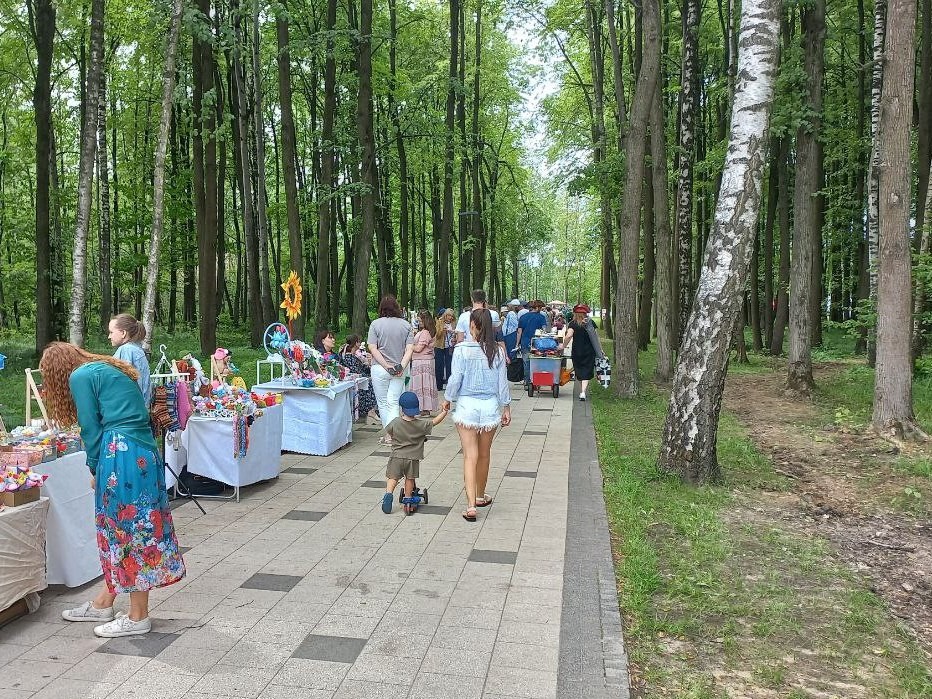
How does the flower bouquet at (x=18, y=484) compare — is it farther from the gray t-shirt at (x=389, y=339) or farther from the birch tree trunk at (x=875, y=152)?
the birch tree trunk at (x=875, y=152)

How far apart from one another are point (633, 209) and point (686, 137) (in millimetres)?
2387

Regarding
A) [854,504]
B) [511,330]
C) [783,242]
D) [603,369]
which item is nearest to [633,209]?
[603,369]

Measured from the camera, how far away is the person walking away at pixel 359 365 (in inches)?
462

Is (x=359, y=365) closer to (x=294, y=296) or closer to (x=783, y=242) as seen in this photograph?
(x=294, y=296)

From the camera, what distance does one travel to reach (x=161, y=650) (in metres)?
3.97

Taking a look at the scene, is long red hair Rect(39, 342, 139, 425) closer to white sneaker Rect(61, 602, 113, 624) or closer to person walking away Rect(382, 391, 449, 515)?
white sneaker Rect(61, 602, 113, 624)

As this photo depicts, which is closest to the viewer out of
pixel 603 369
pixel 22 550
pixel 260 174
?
pixel 22 550

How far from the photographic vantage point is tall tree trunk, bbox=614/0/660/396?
13.2 m

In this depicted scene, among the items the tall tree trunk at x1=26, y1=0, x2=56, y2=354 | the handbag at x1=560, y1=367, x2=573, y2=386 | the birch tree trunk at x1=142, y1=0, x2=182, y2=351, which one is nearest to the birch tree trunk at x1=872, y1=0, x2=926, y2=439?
the handbag at x1=560, y1=367, x2=573, y2=386

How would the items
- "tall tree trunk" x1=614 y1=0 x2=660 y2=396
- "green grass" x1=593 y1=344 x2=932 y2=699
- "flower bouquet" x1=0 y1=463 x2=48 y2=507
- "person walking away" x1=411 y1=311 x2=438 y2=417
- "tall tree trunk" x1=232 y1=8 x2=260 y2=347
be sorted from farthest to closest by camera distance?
Result: "tall tree trunk" x1=232 y1=8 x2=260 y2=347
"tall tree trunk" x1=614 y1=0 x2=660 y2=396
"person walking away" x1=411 y1=311 x2=438 y2=417
"flower bouquet" x1=0 y1=463 x2=48 y2=507
"green grass" x1=593 y1=344 x2=932 y2=699

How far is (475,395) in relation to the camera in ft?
21.7

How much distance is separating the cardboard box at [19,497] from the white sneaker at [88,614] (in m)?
0.72

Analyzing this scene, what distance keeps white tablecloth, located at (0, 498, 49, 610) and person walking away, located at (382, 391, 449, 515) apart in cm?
290

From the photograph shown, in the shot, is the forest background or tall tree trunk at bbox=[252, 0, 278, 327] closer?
the forest background
